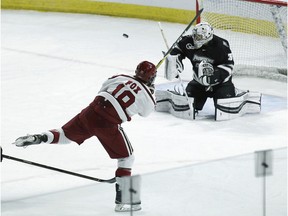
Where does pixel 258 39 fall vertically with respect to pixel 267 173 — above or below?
above

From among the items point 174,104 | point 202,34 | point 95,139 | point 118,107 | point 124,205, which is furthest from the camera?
point 174,104

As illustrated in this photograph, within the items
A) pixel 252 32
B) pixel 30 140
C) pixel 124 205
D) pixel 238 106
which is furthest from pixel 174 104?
pixel 124 205

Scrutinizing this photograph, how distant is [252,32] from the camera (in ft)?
24.2

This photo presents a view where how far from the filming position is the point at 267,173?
11.8 ft

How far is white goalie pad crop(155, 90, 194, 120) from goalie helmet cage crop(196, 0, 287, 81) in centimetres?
101

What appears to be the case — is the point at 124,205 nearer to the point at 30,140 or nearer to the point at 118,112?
the point at 118,112

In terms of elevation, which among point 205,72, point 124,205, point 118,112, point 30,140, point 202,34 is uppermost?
point 202,34

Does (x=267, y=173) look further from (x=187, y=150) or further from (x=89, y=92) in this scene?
(x=89, y=92)

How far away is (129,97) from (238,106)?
5.43 feet

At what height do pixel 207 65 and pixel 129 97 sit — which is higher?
pixel 207 65

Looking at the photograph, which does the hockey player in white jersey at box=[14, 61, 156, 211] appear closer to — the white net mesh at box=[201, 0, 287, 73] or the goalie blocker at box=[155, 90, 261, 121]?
the goalie blocker at box=[155, 90, 261, 121]

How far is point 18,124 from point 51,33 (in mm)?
2917

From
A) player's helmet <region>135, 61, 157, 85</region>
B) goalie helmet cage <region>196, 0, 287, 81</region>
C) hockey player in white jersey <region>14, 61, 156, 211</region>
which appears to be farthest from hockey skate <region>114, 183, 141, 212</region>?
goalie helmet cage <region>196, 0, 287, 81</region>

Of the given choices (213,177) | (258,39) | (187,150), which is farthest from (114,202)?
(258,39)
